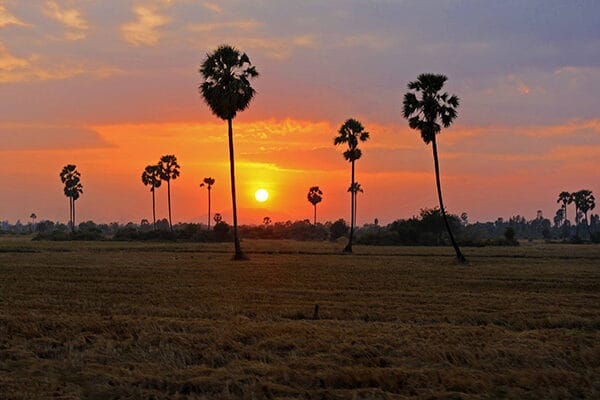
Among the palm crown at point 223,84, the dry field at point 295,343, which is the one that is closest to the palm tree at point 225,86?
the palm crown at point 223,84

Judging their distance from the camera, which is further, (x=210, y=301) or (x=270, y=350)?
(x=210, y=301)

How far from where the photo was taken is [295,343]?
14.9 metres

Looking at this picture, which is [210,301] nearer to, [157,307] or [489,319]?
[157,307]

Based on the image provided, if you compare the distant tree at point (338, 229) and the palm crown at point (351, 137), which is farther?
the distant tree at point (338, 229)

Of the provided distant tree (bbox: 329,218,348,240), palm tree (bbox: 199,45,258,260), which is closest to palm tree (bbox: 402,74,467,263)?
palm tree (bbox: 199,45,258,260)

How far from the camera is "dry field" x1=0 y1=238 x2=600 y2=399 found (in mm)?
11625

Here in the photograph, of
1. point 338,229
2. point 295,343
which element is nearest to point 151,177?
point 338,229

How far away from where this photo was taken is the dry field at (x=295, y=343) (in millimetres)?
11625

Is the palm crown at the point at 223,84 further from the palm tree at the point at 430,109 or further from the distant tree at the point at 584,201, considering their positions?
the distant tree at the point at 584,201

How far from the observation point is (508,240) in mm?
107688

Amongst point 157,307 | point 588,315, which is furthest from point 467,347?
point 157,307

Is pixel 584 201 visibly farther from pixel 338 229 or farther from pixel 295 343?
pixel 295 343

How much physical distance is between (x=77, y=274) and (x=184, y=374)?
2566cm

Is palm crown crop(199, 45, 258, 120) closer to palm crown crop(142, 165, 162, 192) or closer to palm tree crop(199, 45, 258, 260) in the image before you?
palm tree crop(199, 45, 258, 260)
